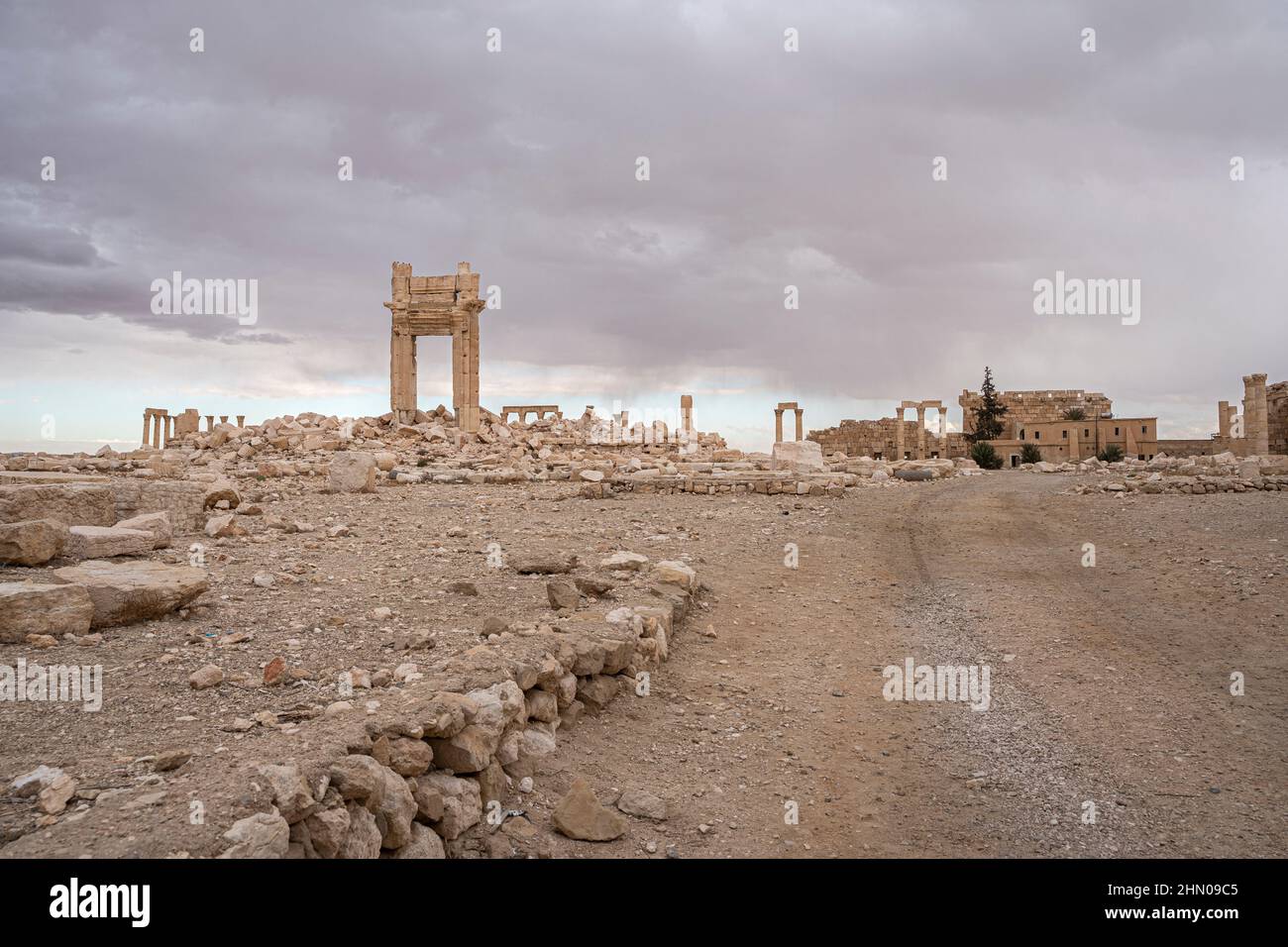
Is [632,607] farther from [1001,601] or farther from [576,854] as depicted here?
[1001,601]

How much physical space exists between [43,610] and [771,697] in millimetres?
4942

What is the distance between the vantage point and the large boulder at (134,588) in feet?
15.7

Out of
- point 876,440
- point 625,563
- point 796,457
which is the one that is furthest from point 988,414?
point 625,563

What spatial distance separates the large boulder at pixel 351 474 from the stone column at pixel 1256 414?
40302 millimetres

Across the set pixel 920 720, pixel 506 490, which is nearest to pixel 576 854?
pixel 920 720

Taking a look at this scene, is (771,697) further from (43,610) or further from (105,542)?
(105,542)

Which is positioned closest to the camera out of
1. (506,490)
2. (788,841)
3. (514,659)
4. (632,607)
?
(788,841)

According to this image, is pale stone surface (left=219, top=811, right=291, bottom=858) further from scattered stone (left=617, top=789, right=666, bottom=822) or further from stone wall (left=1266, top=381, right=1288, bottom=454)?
stone wall (left=1266, top=381, right=1288, bottom=454)

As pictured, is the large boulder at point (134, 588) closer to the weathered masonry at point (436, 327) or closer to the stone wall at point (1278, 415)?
the weathered masonry at point (436, 327)

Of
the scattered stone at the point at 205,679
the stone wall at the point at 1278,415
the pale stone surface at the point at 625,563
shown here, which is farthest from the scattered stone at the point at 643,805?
the stone wall at the point at 1278,415

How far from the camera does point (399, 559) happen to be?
7.93 metres

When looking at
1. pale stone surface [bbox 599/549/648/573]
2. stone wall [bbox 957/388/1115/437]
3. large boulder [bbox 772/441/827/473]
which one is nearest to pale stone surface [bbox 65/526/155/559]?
pale stone surface [bbox 599/549/648/573]

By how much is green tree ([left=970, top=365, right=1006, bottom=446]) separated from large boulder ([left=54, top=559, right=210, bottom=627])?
188 feet
